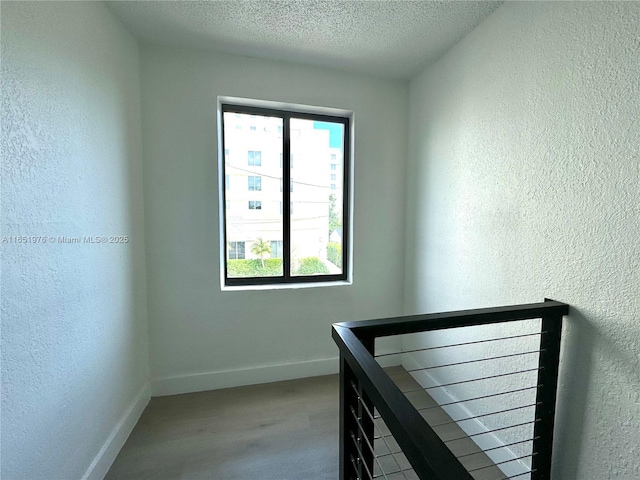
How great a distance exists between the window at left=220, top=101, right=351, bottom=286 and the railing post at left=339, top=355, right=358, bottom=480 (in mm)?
1513

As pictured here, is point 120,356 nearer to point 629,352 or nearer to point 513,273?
point 513,273

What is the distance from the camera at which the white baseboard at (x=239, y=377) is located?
2.11 metres

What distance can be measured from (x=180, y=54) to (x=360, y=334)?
7.45 ft

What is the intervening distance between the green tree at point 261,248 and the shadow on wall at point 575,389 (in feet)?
6.44

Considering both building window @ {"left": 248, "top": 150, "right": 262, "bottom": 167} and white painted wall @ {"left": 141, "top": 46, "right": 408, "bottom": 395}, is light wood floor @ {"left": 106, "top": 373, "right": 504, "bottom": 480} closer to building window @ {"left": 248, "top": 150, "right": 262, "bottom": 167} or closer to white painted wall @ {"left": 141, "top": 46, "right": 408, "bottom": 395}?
white painted wall @ {"left": 141, "top": 46, "right": 408, "bottom": 395}

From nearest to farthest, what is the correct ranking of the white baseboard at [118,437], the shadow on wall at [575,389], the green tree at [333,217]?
the shadow on wall at [575,389], the white baseboard at [118,437], the green tree at [333,217]

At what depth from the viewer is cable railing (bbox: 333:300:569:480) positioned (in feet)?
2.02

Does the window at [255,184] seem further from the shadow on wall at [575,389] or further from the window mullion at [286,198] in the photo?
the shadow on wall at [575,389]

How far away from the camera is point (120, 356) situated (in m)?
1.69

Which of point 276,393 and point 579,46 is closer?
point 579,46

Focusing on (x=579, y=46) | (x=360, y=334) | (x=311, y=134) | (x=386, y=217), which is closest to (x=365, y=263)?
(x=386, y=217)

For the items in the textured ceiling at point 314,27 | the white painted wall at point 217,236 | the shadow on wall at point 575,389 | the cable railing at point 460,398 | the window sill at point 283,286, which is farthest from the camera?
the window sill at point 283,286

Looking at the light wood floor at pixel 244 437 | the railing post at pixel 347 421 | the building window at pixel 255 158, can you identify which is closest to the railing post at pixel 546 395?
the light wood floor at pixel 244 437

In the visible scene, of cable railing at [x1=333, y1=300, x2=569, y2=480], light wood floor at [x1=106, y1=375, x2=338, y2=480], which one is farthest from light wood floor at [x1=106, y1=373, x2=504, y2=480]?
cable railing at [x1=333, y1=300, x2=569, y2=480]
